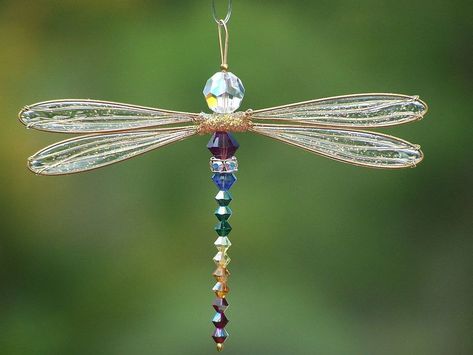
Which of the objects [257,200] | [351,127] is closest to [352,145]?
[351,127]

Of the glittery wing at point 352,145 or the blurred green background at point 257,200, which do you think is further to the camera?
the blurred green background at point 257,200

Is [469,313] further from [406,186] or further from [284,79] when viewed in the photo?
[284,79]

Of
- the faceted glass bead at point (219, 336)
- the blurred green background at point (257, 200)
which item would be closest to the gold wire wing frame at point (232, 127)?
the faceted glass bead at point (219, 336)

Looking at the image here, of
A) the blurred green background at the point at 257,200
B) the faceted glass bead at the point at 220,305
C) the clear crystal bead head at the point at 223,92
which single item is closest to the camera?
the clear crystal bead head at the point at 223,92

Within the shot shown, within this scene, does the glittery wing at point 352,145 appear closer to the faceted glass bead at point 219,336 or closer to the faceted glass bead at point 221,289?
the faceted glass bead at point 221,289

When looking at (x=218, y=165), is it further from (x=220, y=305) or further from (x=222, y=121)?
(x=220, y=305)

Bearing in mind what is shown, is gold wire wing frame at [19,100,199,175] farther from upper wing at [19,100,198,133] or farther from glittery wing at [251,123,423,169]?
glittery wing at [251,123,423,169]

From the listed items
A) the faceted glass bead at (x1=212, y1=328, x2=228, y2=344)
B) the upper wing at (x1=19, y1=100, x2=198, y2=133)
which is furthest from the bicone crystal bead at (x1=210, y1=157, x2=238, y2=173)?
the faceted glass bead at (x1=212, y1=328, x2=228, y2=344)
